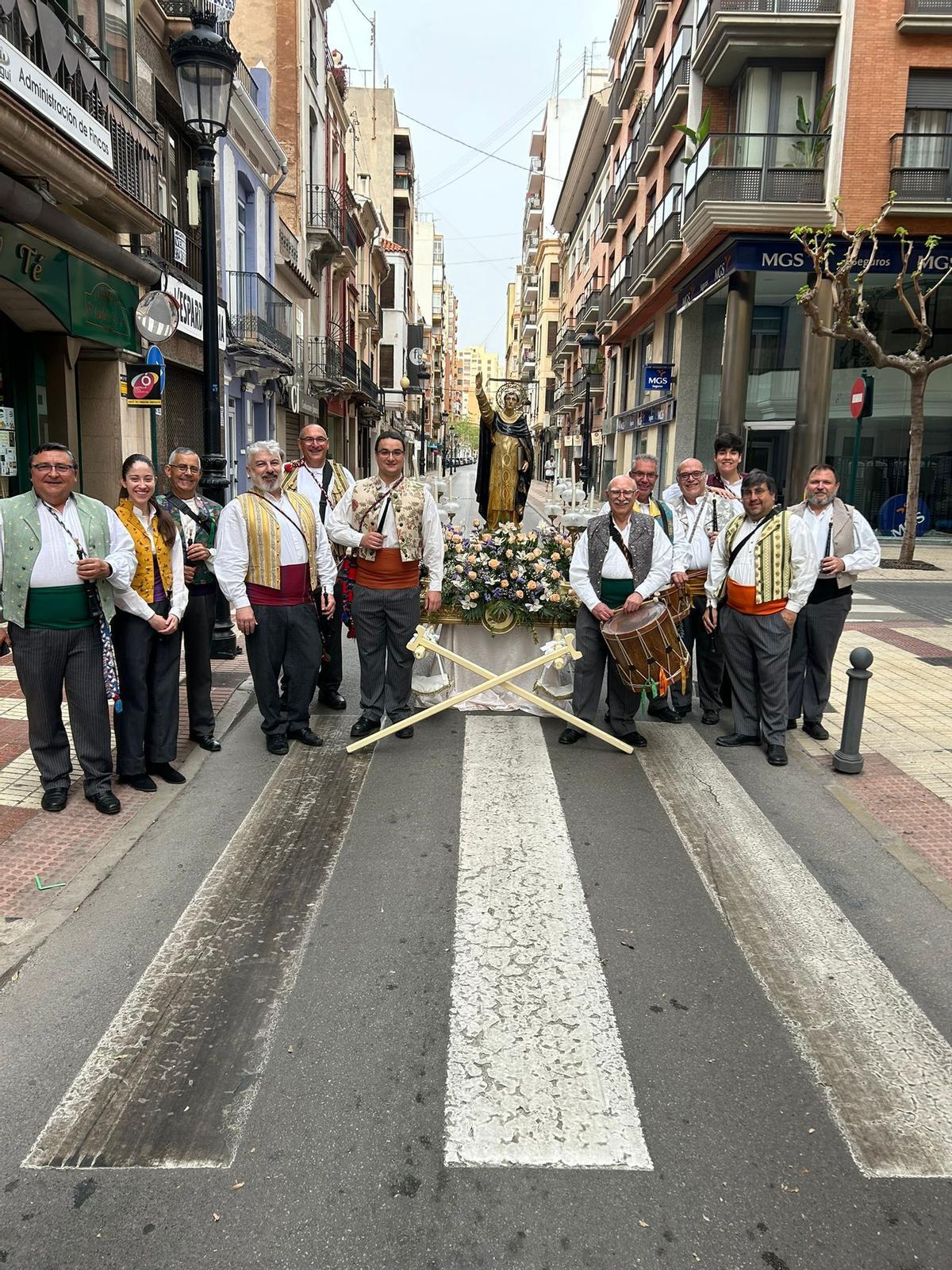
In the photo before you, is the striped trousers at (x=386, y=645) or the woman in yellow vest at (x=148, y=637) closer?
the woman in yellow vest at (x=148, y=637)

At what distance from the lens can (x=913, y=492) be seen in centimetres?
1784

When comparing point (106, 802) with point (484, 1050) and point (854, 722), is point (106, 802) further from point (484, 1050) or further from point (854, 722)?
point (854, 722)

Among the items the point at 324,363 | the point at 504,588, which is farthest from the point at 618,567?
the point at 324,363

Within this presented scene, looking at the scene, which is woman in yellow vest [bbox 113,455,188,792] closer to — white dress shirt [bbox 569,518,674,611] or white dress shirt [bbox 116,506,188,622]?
white dress shirt [bbox 116,506,188,622]

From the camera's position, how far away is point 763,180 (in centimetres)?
2078

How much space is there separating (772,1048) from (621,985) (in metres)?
0.61

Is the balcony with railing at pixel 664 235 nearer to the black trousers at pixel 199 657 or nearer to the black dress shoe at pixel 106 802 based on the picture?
the black trousers at pixel 199 657

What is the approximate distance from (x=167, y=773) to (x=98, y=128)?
8346mm

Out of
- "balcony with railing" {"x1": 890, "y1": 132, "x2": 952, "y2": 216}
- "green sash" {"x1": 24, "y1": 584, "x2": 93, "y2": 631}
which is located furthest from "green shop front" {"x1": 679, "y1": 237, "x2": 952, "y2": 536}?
"green sash" {"x1": 24, "y1": 584, "x2": 93, "y2": 631}

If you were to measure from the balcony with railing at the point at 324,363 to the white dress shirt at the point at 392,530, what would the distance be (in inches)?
1013

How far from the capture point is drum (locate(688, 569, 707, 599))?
7.33 metres

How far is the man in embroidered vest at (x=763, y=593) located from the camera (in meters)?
6.32

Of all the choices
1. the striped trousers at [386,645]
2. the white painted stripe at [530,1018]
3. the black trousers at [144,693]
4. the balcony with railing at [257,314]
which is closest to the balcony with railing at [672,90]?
the balcony with railing at [257,314]

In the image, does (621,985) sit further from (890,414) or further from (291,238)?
(291,238)
